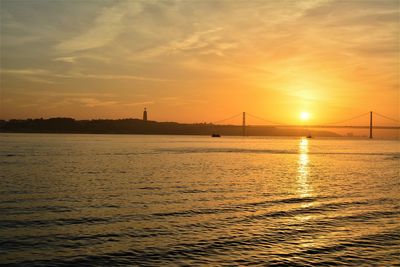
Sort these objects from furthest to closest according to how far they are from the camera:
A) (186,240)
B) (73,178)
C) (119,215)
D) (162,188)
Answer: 1. (73,178)
2. (162,188)
3. (119,215)
4. (186,240)

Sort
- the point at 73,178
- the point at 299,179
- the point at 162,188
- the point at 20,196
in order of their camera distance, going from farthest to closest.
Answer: the point at 299,179 < the point at 73,178 < the point at 162,188 < the point at 20,196

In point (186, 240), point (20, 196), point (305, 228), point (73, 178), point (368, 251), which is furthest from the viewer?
point (73, 178)

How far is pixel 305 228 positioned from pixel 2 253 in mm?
12027

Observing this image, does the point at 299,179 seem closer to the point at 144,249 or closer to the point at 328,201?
the point at 328,201

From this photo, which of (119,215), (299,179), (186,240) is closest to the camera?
(186,240)

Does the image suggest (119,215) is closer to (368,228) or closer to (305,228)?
(305,228)

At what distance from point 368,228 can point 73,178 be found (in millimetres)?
25541

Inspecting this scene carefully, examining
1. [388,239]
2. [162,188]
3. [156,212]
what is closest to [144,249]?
[156,212]

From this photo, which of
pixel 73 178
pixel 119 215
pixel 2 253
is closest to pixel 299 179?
pixel 73 178

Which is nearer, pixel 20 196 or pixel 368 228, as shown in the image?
pixel 368 228

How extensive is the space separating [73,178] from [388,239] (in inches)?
1058

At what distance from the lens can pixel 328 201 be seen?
2588 centimetres

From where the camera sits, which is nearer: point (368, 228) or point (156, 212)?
point (368, 228)

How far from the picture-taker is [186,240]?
15.8 m
